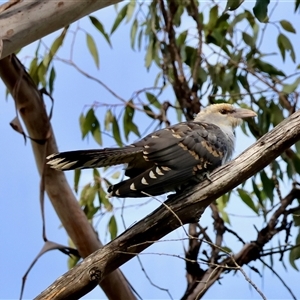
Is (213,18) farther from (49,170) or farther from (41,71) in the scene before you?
(49,170)

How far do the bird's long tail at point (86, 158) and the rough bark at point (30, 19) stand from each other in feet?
1.82

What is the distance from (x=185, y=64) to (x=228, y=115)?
0.98 meters

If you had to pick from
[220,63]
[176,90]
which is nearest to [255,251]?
[176,90]

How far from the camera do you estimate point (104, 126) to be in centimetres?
374

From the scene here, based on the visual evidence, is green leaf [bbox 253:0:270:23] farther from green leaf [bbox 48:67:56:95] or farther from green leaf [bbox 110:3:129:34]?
green leaf [bbox 110:3:129:34]

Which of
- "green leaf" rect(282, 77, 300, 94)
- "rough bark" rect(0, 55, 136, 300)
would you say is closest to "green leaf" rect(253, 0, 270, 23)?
"green leaf" rect(282, 77, 300, 94)

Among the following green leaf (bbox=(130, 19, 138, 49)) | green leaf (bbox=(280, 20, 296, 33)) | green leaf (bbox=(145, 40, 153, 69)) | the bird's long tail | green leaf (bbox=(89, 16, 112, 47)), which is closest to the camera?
the bird's long tail

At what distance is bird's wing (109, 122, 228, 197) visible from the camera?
2023 mm

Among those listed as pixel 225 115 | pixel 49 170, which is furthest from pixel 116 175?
pixel 225 115

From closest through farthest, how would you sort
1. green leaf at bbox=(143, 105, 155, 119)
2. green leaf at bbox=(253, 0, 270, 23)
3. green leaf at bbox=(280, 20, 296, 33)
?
green leaf at bbox=(253, 0, 270, 23) < green leaf at bbox=(280, 20, 296, 33) < green leaf at bbox=(143, 105, 155, 119)

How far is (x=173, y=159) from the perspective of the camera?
6.88 ft

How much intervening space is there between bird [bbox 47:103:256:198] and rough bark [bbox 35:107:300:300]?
3.8 inches

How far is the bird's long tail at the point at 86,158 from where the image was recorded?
1.99 meters

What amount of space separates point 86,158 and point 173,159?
0.28m
